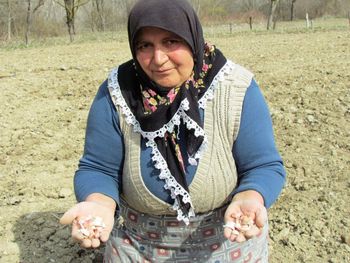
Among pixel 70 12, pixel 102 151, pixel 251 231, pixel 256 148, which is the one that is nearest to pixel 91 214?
pixel 102 151

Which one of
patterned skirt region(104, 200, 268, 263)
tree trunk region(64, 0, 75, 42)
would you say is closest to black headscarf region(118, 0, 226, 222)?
patterned skirt region(104, 200, 268, 263)

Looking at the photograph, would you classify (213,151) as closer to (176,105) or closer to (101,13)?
(176,105)

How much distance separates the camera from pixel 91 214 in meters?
1.59

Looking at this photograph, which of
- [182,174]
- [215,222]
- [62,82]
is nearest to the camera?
[182,174]

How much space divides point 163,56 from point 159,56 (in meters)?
0.01

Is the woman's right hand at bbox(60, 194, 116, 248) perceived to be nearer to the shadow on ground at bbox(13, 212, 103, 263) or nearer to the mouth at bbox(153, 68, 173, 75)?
the mouth at bbox(153, 68, 173, 75)

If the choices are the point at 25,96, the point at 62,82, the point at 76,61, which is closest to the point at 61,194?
the point at 25,96

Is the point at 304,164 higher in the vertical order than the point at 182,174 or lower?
lower

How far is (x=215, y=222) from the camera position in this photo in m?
1.91

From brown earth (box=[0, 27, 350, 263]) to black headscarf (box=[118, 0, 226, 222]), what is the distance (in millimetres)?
1116

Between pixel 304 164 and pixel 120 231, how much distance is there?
187 centimetres

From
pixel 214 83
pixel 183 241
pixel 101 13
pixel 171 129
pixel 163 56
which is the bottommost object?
pixel 101 13

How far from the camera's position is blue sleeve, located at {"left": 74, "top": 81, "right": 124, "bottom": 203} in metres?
1.79

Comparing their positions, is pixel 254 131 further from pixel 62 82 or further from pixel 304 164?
pixel 62 82
